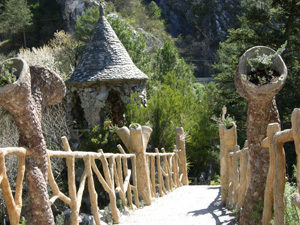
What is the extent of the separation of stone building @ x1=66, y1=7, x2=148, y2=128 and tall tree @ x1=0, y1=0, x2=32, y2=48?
79.1 ft

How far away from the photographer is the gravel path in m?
5.81

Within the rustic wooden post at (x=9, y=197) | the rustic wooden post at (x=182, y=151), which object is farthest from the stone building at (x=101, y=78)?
the rustic wooden post at (x=9, y=197)

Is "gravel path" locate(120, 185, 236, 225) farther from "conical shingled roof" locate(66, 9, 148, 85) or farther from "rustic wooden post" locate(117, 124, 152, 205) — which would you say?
"conical shingled roof" locate(66, 9, 148, 85)

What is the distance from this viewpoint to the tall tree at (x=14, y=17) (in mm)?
36938

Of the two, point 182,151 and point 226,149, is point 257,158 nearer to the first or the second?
point 226,149

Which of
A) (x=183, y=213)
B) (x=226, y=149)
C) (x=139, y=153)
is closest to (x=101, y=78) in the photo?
(x=139, y=153)

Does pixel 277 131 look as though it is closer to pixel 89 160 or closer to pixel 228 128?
pixel 89 160

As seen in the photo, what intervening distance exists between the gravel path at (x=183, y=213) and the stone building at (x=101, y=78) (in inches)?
259

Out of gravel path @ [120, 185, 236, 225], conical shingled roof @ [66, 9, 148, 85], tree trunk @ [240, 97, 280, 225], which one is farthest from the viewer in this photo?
conical shingled roof @ [66, 9, 148, 85]

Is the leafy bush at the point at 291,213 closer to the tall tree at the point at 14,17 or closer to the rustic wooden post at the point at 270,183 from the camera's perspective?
the rustic wooden post at the point at 270,183

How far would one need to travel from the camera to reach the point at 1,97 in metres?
3.55

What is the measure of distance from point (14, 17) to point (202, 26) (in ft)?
62.9

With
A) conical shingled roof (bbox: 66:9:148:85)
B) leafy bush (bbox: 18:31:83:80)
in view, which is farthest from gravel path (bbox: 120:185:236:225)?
leafy bush (bbox: 18:31:83:80)

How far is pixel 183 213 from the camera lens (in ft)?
21.5
